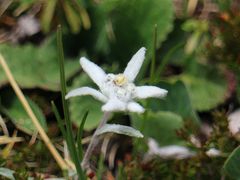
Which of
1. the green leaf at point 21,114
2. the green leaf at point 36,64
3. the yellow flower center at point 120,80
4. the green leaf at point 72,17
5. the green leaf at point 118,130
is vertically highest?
the yellow flower center at point 120,80

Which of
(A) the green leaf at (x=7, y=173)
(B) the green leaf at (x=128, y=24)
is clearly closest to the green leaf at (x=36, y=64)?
(B) the green leaf at (x=128, y=24)

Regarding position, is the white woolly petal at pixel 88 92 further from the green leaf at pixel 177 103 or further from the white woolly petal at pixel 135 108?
the green leaf at pixel 177 103

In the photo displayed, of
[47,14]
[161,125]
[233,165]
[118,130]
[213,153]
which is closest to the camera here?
[118,130]

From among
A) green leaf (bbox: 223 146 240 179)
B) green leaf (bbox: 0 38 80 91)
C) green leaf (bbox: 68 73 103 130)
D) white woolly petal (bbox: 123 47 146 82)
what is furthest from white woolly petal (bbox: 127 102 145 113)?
green leaf (bbox: 0 38 80 91)

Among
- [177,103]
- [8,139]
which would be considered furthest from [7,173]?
[177,103]

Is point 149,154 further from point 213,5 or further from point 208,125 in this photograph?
point 213,5

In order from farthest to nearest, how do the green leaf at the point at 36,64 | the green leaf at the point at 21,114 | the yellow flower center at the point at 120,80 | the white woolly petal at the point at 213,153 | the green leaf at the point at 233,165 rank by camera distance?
the green leaf at the point at 36,64 → the green leaf at the point at 21,114 → the white woolly petal at the point at 213,153 → the green leaf at the point at 233,165 → the yellow flower center at the point at 120,80

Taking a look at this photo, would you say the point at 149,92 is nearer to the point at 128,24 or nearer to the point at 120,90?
the point at 120,90

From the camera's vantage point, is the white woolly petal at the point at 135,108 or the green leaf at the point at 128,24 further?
the green leaf at the point at 128,24
